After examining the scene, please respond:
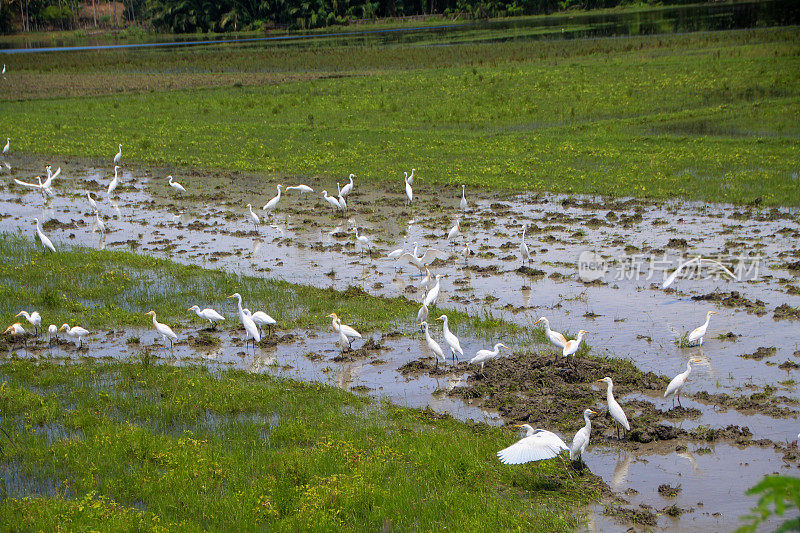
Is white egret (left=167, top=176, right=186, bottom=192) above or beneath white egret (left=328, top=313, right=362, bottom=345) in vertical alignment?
above

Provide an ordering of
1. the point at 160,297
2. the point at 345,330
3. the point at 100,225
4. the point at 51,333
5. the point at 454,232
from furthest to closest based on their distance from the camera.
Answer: the point at 100,225 → the point at 454,232 → the point at 160,297 → the point at 51,333 → the point at 345,330

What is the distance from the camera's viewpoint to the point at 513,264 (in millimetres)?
15992

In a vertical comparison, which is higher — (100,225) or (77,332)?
(100,225)

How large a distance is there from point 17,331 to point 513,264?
941 centimetres

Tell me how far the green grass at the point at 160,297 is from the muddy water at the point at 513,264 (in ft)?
2.20

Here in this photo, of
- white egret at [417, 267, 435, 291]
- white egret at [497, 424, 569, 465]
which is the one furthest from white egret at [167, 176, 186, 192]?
white egret at [497, 424, 569, 465]

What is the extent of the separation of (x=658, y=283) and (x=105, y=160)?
74.1 feet

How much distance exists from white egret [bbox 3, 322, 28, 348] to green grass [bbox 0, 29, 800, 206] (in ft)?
43.1

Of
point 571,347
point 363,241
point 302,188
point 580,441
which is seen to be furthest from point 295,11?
point 580,441

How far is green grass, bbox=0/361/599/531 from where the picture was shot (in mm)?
7535

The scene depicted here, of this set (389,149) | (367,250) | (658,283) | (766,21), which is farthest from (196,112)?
(766,21)

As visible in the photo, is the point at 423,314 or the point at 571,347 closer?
the point at 571,347

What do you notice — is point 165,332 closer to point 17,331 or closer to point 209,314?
point 209,314

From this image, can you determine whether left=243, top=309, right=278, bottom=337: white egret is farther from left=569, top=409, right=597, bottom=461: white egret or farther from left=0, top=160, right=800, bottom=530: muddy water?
left=569, top=409, right=597, bottom=461: white egret
